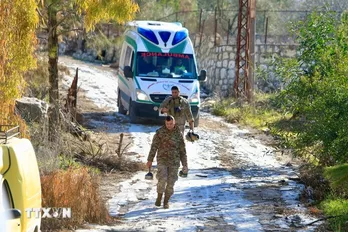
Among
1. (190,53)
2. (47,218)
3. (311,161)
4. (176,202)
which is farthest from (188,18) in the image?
(47,218)

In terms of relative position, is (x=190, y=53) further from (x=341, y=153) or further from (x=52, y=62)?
(x=341, y=153)

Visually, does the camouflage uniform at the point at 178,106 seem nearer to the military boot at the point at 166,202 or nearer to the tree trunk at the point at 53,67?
the tree trunk at the point at 53,67

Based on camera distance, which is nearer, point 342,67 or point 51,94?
point 342,67

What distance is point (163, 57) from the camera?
82.9 ft

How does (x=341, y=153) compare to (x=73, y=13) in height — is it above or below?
below

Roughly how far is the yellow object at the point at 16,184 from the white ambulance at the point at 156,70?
1574cm

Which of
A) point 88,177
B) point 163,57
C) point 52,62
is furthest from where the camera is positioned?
point 163,57

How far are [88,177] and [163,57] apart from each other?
13153 mm

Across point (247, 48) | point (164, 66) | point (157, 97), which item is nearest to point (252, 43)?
point (247, 48)

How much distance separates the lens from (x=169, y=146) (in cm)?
1352

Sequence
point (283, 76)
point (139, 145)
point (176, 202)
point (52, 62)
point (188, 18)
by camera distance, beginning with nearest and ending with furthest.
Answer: point (176, 202) → point (283, 76) → point (52, 62) → point (139, 145) → point (188, 18)

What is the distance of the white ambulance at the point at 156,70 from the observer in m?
24.5

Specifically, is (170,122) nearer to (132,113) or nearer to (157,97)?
(157,97)

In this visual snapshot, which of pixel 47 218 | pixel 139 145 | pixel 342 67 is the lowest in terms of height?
pixel 139 145
